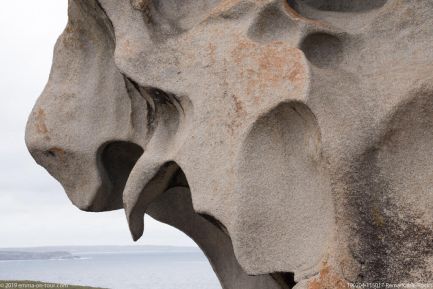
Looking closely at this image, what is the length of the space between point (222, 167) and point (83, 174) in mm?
1521

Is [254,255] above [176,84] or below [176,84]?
below

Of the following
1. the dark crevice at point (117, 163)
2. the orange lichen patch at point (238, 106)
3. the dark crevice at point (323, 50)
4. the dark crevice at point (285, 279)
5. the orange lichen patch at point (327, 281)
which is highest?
the orange lichen patch at point (238, 106)

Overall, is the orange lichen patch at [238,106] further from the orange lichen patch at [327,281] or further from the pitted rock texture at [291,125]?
the orange lichen patch at [327,281]

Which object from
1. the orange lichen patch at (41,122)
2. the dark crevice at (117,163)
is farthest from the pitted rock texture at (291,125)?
the orange lichen patch at (41,122)

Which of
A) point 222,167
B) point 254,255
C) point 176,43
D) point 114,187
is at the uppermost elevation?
point 176,43

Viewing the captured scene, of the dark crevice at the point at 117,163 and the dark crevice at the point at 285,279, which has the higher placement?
the dark crevice at the point at 117,163

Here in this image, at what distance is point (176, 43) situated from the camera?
4.87 meters

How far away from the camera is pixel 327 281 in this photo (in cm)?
402

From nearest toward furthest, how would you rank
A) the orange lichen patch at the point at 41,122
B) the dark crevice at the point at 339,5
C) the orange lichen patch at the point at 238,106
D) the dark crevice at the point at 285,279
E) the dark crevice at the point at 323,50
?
1. the orange lichen patch at the point at 238,106
2. the dark crevice at the point at 323,50
3. the dark crevice at the point at 285,279
4. the dark crevice at the point at 339,5
5. the orange lichen patch at the point at 41,122

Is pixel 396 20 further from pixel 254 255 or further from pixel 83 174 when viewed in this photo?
pixel 83 174

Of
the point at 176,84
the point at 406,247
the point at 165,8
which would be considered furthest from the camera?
the point at 165,8

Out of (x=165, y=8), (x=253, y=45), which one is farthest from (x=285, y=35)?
(x=165, y=8)

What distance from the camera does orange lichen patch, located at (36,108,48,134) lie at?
5.52 m

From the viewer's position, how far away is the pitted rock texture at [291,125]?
407 cm
